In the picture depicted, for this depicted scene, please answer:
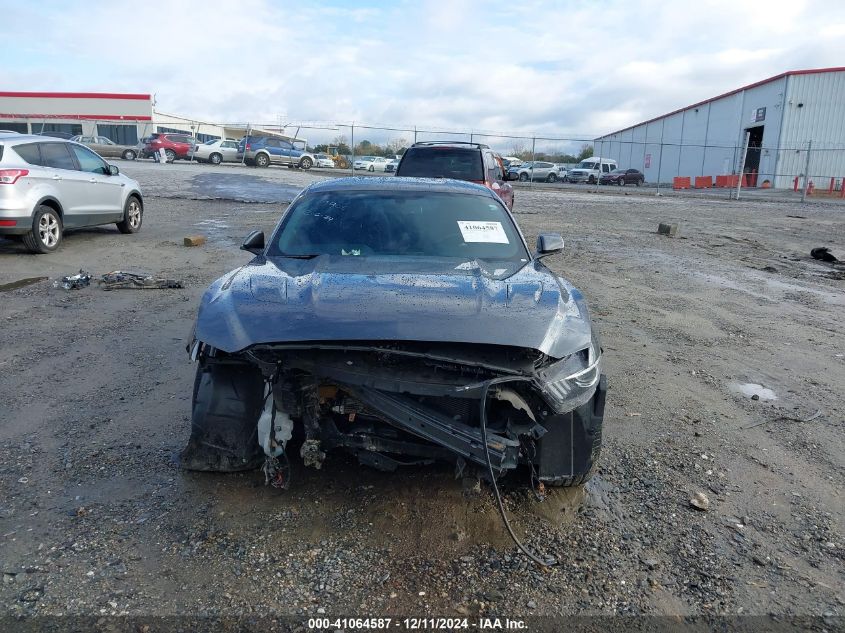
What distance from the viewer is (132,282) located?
8.30m

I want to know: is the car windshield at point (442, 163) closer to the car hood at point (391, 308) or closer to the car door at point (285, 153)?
the car hood at point (391, 308)

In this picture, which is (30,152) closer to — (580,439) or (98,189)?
(98,189)

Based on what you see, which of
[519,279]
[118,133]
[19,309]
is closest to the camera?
[519,279]

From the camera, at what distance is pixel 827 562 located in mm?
3051

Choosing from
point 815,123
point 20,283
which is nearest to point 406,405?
point 20,283

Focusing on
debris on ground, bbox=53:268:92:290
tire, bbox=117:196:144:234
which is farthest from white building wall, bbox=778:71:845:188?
debris on ground, bbox=53:268:92:290

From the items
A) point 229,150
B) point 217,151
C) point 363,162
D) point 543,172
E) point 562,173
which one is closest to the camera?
point 217,151

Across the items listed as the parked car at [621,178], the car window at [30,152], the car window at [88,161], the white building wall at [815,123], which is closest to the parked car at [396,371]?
the car window at [30,152]

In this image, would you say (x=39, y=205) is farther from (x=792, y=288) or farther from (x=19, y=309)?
(x=792, y=288)

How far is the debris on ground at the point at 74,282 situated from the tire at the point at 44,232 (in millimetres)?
1939

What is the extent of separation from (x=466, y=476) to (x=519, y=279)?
126cm

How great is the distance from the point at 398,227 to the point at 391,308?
5.31ft

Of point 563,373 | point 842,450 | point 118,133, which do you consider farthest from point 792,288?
point 118,133

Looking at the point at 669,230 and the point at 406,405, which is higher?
the point at 406,405
